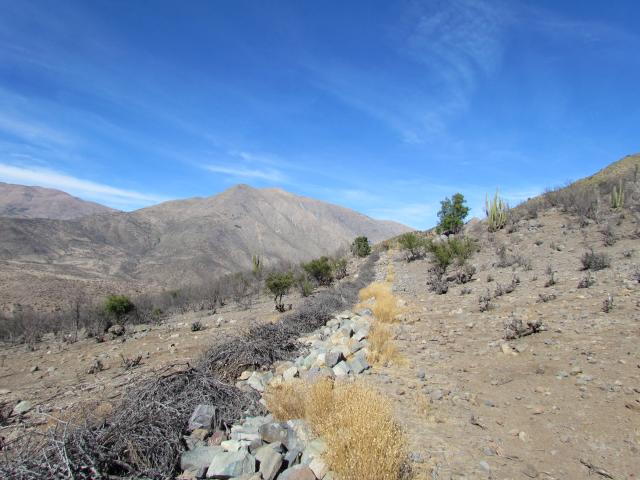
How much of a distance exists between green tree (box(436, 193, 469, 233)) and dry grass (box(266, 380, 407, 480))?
25.7 metres

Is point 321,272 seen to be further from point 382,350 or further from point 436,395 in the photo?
point 436,395

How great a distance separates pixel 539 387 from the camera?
4.96 metres

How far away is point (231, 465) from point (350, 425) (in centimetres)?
120

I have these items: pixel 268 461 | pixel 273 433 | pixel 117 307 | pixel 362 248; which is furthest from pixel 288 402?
pixel 362 248

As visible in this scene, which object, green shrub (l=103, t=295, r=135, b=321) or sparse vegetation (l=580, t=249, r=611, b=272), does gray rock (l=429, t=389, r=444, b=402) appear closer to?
sparse vegetation (l=580, t=249, r=611, b=272)

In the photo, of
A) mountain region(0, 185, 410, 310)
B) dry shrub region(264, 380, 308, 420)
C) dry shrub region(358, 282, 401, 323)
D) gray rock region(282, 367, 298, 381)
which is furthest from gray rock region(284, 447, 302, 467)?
mountain region(0, 185, 410, 310)

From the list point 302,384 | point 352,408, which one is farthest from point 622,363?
point 302,384

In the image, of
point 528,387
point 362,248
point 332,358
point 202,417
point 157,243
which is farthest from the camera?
point 157,243

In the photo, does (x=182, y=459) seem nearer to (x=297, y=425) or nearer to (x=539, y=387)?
(x=297, y=425)

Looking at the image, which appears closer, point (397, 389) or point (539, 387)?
point (539, 387)

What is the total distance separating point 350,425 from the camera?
3.76 m

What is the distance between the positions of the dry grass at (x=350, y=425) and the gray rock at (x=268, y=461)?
465 mm

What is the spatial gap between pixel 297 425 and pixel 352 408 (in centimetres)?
A: 70

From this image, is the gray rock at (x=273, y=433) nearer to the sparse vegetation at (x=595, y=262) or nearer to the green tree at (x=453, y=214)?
the sparse vegetation at (x=595, y=262)
